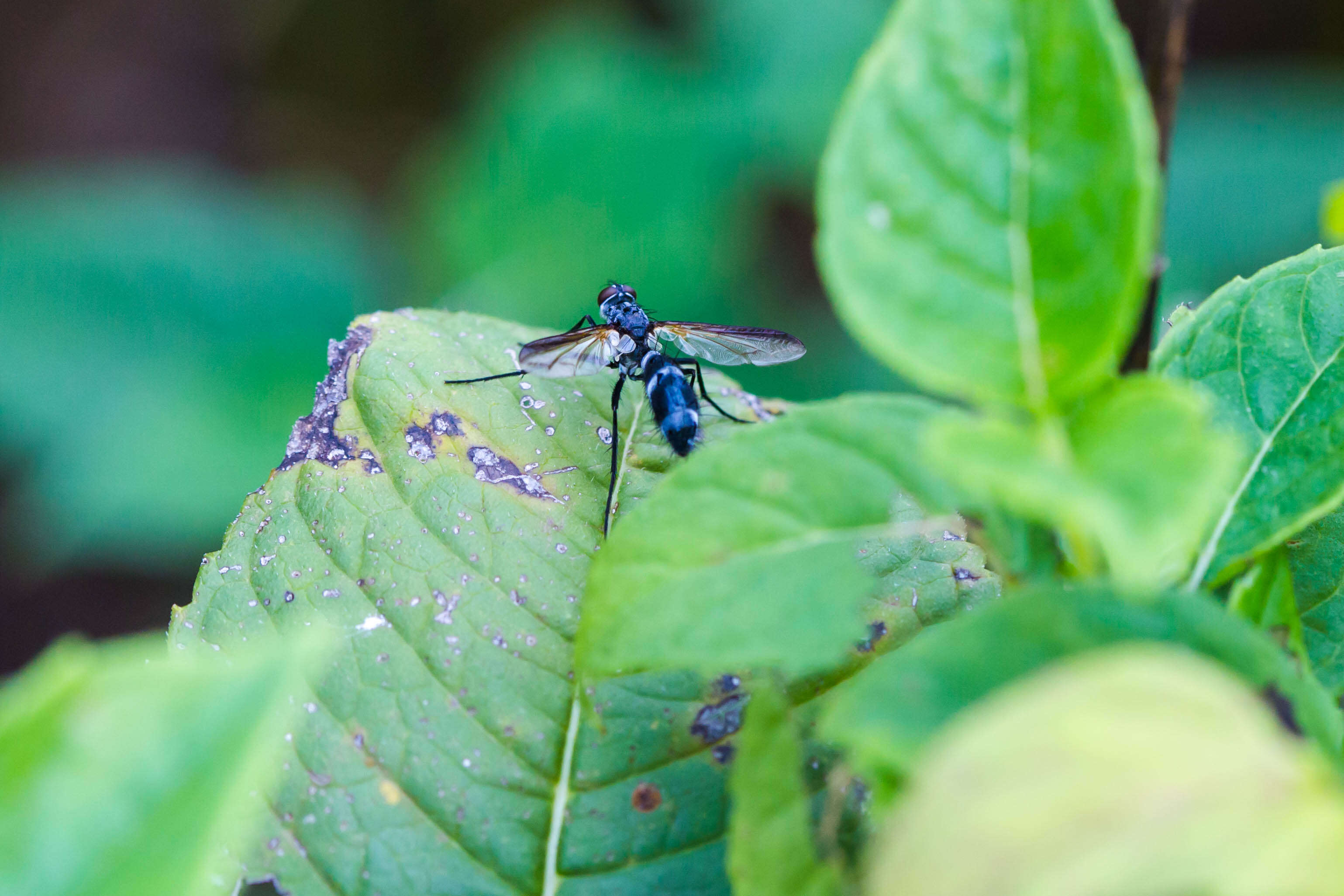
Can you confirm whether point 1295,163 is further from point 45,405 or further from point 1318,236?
point 45,405

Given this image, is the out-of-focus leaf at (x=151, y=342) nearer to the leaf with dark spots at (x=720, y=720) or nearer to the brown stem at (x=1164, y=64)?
the leaf with dark spots at (x=720, y=720)

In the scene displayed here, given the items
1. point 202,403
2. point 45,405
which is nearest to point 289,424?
point 202,403

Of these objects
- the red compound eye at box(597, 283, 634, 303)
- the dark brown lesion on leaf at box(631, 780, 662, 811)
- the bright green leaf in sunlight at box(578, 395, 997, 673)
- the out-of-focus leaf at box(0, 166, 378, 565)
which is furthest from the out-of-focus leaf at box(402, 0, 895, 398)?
the bright green leaf in sunlight at box(578, 395, 997, 673)

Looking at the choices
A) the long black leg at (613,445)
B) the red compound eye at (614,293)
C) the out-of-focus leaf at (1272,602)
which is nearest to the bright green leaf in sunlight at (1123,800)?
the out-of-focus leaf at (1272,602)

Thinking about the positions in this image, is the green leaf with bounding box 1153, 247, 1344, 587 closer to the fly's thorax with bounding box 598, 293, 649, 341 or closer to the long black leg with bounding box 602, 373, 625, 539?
the long black leg with bounding box 602, 373, 625, 539

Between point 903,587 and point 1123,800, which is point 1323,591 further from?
Answer: point 1123,800
